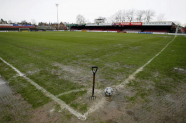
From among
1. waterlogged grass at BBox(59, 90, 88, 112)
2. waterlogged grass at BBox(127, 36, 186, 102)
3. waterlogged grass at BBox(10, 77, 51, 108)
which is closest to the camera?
waterlogged grass at BBox(59, 90, 88, 112)

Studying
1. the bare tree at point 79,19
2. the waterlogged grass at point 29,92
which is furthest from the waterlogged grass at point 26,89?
the bare tree at point 79,19

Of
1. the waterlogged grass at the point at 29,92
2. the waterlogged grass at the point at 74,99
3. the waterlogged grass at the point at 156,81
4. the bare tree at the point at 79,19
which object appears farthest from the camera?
the bare tree at the point at 79,19

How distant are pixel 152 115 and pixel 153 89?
1.58 m

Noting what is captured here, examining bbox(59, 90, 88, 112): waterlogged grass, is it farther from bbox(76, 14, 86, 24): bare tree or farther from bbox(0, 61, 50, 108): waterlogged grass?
bbox(76, 14, 86, 24): bare tree

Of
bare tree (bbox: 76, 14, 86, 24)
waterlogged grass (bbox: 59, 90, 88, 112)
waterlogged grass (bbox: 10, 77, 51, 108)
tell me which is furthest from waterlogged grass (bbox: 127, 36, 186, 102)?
bare tree (bbox: 76, 14, 86, 24)

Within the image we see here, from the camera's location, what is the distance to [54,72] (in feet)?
19.5

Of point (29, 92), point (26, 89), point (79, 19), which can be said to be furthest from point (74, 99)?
point (79, 19)

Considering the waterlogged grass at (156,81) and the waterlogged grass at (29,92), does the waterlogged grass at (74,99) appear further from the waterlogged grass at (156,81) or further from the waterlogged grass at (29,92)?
the waterlogged grass at (156,81)

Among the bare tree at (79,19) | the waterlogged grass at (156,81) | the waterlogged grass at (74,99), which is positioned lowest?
the waterlogged grass at (74,99)

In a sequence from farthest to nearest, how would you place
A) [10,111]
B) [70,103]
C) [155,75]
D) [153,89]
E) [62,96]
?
1. [155,75]
2. [153,89]
3. [62,96]
4. [70,103]
5. [10,111]

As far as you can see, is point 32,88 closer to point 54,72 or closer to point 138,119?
point 54,72

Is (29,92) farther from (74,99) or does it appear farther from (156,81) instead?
(156,81)

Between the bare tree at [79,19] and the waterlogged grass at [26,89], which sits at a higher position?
the bare tree at [79,19]

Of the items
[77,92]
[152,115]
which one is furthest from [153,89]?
[77,92]
